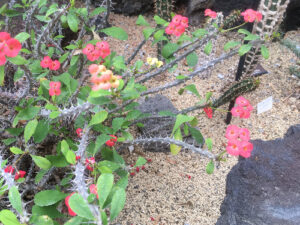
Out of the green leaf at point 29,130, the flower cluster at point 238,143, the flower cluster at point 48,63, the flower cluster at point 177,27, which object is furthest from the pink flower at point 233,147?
the flower cluster at point 48,63

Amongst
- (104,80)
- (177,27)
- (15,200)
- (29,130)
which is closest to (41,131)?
(29,130)

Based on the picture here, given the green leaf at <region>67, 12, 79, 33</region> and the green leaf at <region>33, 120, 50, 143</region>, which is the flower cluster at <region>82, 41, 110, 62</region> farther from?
the green leaf at <region>33, 120, 50, 143</region>

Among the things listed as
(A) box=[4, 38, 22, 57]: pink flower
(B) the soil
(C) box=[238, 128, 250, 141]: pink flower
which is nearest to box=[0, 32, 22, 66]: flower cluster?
(A) box=[4, 38, 22, 57]: pink flower

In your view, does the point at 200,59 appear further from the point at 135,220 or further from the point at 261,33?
the point at 135,220

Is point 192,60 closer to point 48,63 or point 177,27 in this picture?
point 177,27

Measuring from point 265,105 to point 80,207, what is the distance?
1784 millimetres

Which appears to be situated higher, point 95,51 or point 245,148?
point 95,51

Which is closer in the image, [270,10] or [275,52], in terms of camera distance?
[270,10]

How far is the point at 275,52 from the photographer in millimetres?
2855

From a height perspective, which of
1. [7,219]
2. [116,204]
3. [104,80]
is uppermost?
[104,80]

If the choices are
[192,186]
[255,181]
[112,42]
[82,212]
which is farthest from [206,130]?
[82,212]

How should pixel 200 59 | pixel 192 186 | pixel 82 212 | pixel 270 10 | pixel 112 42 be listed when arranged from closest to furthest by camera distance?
1. pixel 82 212
2. pixel 192 186
3. pixel 270 10
4. pixel 200 59
5. pixel 112 42

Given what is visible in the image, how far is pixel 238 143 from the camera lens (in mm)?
1004

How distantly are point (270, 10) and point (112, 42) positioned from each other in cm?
137
